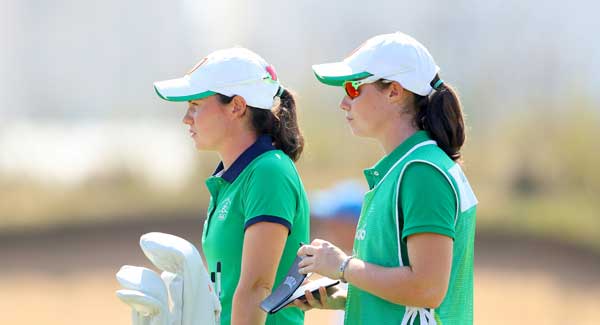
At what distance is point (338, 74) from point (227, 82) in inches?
16.2

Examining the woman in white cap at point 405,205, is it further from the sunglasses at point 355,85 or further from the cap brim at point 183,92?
the cap brim at point 183,92

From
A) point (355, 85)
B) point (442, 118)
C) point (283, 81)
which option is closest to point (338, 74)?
point (355, 85)

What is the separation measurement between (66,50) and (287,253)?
11.0 metres

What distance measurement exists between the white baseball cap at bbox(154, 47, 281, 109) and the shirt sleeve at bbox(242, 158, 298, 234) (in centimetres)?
20

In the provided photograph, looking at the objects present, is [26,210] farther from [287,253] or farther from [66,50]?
[287,253]

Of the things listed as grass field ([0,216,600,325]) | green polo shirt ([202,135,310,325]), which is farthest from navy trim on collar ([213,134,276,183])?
grass field ([0,216,600,325])

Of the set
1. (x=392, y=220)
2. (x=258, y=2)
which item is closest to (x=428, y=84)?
(x=392, y=220)

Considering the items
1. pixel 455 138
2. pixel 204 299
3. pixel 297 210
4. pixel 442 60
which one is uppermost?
pixel 442 60

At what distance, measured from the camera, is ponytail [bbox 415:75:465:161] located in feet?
7.97

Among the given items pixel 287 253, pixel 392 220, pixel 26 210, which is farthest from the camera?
pixel 26 210

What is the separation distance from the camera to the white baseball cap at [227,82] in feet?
9.08

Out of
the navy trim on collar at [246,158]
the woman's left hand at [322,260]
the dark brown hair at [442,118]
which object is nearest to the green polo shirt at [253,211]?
the navy trim on collar at [246,158]

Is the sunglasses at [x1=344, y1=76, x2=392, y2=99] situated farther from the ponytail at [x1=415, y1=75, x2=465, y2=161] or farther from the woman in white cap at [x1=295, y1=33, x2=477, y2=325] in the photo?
the ponytail at [x1=415, y1=75, x2=465, y2=161]

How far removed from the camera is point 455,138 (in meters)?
2.44
